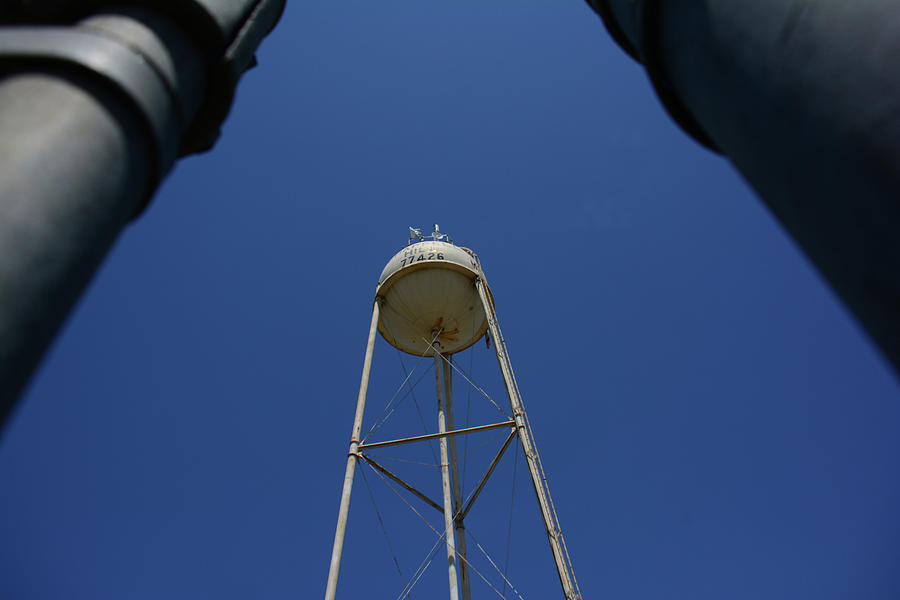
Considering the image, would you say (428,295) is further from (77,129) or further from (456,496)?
(77,129)

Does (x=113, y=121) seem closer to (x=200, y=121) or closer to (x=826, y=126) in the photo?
(x=200, y=121)

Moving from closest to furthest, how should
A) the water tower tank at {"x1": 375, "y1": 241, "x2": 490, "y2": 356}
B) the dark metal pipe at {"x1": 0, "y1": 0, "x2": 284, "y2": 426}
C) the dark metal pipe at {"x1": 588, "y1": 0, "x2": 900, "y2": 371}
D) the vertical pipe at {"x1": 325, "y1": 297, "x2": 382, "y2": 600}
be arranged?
the dark metal pipe at {"x1": 588, "y1": 0, "x2": 900, "y2": 371}
the dark metal pipe at {"x1": 0, "y1": 0, "x2": 284, "y2": 426}
the vertical pipe at {"x1": 325, "y1": 297, "x2": 382, "y2": 600}
the water tower tank at {"x1": 375, "y1": 241, "x2": 490, "y2": 356}

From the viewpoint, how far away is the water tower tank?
1283 cm

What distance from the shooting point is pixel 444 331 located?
44.8 feet

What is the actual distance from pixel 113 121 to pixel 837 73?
1.68 m

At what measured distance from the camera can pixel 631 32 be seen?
235cm

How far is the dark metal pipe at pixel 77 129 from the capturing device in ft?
4.05

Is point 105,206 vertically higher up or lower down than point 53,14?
lower down

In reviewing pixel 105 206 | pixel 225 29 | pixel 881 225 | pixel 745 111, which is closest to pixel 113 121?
pixel 105 206

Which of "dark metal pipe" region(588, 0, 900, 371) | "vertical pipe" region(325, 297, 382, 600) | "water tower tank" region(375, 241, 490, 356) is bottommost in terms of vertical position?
"dark metal pipe" region(588, 0, 900, 371)

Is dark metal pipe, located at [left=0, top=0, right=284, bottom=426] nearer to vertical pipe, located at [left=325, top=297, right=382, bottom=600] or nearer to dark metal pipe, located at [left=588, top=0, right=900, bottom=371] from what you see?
dark metal pipe, located at [left=588, top=0, right=900, bottom=371]

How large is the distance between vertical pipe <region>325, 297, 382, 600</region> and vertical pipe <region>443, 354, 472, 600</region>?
8.02 feet

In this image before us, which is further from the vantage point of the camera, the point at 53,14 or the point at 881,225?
the point at 53,14

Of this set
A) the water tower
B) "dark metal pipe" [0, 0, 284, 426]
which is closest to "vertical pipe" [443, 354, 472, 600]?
the water tower
